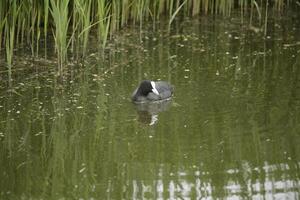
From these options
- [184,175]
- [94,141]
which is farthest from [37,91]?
[184,175]

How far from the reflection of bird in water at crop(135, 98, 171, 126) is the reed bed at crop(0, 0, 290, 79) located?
1.09 metres

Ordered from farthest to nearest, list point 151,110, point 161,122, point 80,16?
point 80,16, point 151,110, point 161,122

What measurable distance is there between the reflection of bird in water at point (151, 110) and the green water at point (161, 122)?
0.07 ft

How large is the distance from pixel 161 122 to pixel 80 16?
202 cm

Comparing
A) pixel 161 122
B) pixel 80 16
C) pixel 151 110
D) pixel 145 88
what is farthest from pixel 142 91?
pixel 80 16

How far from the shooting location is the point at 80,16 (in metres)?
9.55

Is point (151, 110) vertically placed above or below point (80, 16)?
below

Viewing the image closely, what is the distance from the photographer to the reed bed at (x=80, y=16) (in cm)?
907

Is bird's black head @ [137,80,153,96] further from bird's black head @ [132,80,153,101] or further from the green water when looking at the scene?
the green water

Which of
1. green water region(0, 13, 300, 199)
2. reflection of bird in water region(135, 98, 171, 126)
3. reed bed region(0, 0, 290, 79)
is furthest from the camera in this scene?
reed bed region(0, 0, 290, 79)

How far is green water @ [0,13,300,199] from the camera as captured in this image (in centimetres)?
673

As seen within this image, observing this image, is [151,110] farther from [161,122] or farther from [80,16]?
[80,16]

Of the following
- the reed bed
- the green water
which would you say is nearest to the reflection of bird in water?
the green water

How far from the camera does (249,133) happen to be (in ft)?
25.5
